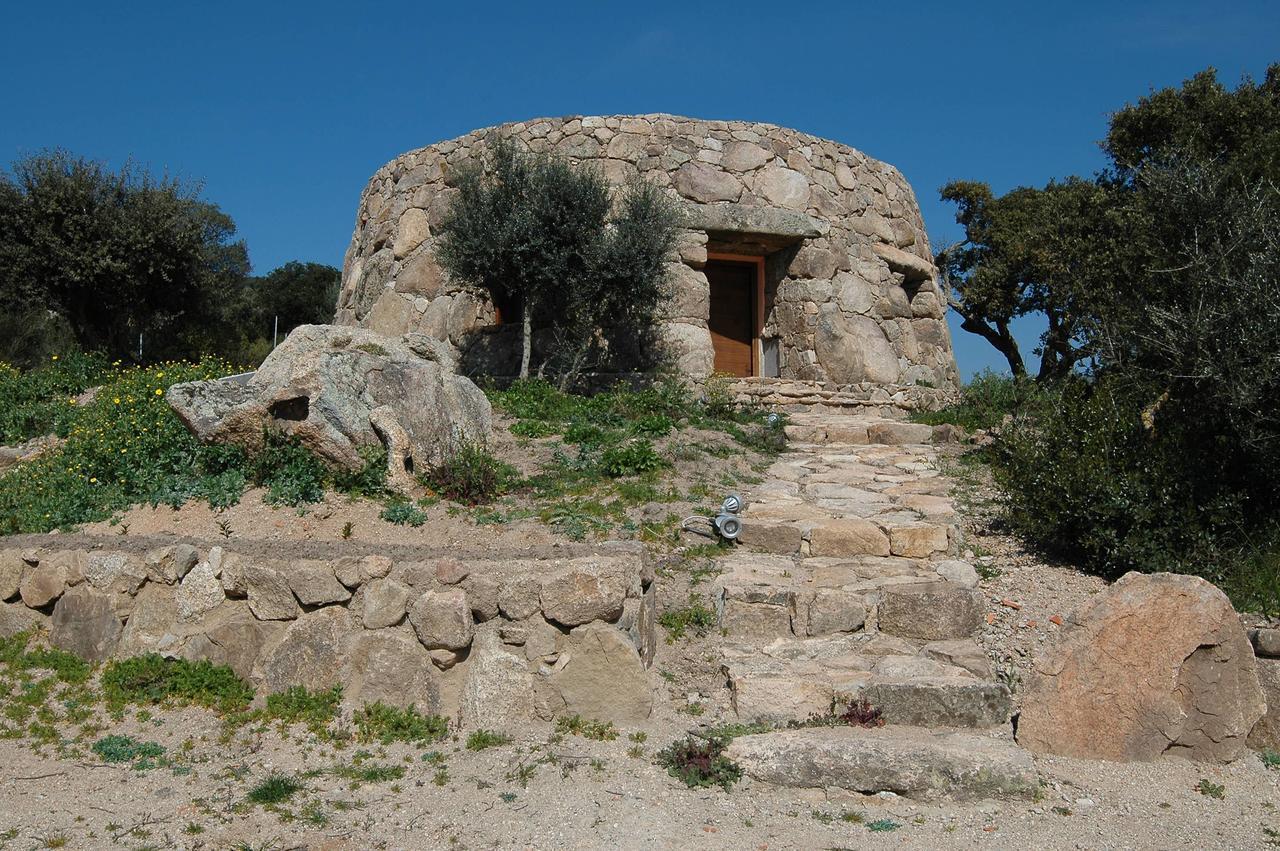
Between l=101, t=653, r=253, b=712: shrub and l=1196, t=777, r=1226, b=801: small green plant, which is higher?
l=101, t=653, r=253, b=712: shrub

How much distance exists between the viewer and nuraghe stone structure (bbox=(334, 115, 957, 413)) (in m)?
11.6

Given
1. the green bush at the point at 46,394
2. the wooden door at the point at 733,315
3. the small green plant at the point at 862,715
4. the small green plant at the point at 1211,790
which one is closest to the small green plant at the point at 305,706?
the small green plant at the point at 862,715

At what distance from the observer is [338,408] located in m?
6.65

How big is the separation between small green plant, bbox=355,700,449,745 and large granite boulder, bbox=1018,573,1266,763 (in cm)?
273

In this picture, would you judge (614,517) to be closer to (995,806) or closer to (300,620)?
(300,620)

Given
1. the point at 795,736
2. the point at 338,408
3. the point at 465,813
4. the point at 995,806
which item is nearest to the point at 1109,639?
the point at 995,806

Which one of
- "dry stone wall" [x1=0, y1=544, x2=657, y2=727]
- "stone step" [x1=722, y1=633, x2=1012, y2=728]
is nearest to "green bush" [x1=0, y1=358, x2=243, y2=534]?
"dry stone wall" [x1=0, y1=544, x2=657, y2=727]

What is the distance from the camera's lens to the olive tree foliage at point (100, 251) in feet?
42.9

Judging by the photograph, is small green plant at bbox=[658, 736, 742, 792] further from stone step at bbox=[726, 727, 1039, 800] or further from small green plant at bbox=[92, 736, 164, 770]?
small green plant at bbox=[92, 736, 164, 770]

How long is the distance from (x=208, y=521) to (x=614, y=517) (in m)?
2.57

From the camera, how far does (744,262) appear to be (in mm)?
12969

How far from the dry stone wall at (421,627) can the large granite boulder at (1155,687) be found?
1917 mm

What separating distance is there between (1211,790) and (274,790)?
12.9 feet

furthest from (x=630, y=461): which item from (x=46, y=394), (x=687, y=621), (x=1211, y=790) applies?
(x=46, y=394)
